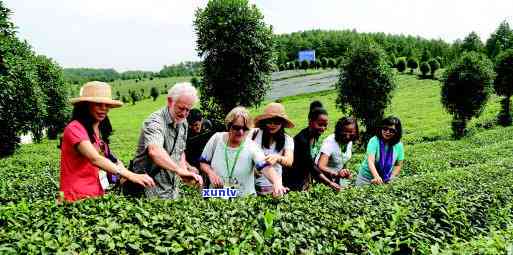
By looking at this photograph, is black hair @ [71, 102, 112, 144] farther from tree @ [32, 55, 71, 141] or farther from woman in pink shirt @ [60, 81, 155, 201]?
tree @ [32, 55, 71, 141]

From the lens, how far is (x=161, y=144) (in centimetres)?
440

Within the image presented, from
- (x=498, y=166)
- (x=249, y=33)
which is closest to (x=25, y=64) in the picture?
(x=249, y=33)

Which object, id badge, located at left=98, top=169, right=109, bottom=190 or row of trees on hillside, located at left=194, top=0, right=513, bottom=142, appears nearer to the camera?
id badge, located at left=98, top=169, right=109, bottom=190

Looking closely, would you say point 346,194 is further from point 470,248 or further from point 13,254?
point 13,254

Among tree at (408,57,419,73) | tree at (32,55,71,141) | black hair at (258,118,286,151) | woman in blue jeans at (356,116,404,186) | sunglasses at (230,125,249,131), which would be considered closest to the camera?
sunglasses at (230,125,249,131)

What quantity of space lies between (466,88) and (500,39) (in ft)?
224

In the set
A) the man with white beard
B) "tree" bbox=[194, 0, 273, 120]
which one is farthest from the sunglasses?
"tree" bbox=[194, 0, 273, 120]

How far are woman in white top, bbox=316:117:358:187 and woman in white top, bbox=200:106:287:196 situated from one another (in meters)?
1.52

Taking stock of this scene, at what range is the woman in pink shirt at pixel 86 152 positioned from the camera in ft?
12.7

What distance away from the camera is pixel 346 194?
5109mm

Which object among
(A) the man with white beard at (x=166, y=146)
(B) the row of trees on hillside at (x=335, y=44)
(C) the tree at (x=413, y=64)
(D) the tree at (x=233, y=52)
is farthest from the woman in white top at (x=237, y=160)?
(B) the row of trees on hillside at (x=335, y=44)

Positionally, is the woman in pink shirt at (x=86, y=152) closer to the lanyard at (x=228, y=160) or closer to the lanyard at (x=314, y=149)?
the lanyard at (x=228, y=160)

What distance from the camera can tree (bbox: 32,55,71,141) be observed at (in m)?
30.0

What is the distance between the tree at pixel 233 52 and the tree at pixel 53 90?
52.1 feet
